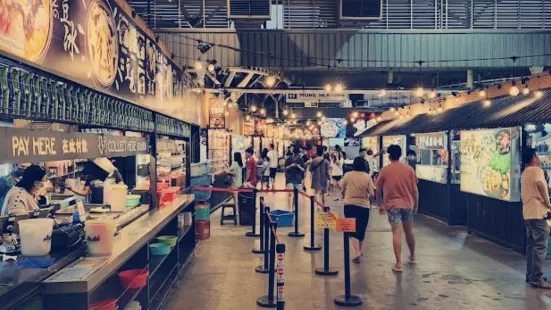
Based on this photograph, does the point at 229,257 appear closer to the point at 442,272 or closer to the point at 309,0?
the point at 442,272

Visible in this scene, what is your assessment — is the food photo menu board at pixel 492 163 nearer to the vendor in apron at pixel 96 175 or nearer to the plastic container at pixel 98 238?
the vendor in apron at pixel 96 175

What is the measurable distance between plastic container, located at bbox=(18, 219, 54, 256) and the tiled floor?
3.02 metres

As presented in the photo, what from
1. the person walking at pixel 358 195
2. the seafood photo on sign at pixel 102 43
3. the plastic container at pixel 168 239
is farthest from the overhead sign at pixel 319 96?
the seafood photo on sign at pixel 102 43

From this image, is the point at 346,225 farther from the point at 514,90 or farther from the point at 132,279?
the point at 514,90

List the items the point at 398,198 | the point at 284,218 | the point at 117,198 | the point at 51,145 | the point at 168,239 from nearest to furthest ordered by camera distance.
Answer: the point at 51,145 → the point at 117,198 → the point at 168,239 → the point at 398,198 → the point at 284,218

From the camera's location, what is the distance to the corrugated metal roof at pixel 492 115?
31.3 feet

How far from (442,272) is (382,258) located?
4.26 ft

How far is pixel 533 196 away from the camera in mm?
7812

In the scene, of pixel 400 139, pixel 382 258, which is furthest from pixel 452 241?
pixel 400 139

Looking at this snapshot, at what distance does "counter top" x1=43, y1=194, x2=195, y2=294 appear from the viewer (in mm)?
3689

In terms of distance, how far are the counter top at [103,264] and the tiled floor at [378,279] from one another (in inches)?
52.0

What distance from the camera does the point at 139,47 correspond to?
28.8 ft

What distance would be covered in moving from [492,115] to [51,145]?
31.3 ft

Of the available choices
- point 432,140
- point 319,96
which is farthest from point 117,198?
point 319,96
